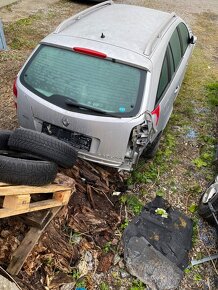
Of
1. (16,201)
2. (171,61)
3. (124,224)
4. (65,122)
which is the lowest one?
(124,224)

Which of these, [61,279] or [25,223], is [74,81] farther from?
[61,279]

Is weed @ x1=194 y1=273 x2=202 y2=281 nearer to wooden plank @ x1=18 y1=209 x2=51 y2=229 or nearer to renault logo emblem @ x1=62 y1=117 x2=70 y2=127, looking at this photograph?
wooden plank @ x1=18 y1=209 x2=51 y2=229

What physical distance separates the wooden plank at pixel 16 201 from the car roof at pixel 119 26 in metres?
2.18

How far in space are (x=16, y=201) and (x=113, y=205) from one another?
1.69 m

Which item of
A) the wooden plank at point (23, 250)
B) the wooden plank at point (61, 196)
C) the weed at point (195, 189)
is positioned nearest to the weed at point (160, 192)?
the weed at point (195, 189)

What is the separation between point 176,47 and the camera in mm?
5582

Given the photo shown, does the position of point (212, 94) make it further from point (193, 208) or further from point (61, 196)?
point (61, 196)

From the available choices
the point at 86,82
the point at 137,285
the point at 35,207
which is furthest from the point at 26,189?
the point at 137,285

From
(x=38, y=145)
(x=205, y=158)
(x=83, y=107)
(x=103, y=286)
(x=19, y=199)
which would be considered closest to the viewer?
(x=19, y=199)

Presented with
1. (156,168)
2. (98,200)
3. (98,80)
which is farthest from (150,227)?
(98,80)

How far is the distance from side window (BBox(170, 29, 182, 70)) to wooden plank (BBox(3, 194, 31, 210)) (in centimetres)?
334

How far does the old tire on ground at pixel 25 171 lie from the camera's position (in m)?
3.04

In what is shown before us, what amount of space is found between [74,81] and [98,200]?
1535mm

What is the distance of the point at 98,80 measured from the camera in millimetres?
4066
